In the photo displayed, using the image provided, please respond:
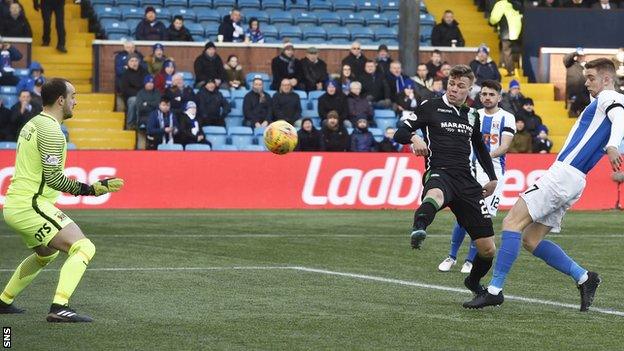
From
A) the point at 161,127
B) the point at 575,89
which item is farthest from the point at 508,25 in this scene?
the point at 161,127

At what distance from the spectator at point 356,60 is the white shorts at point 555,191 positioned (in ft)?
59.9

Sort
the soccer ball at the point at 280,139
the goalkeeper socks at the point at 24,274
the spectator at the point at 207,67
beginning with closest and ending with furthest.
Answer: the goalkeeper socks at the point at 24,274, the soccer ball at the point at 280,139, the spectator at the point at 207,67

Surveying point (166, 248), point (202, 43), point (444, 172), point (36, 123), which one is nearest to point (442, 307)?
point (444, 172)

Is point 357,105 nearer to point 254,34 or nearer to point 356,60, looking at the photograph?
point 356,60

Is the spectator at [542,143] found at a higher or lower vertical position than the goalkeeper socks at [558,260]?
lower

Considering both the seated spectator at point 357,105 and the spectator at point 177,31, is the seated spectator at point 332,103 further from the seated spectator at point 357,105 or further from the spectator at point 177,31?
the spectator at point 177,31

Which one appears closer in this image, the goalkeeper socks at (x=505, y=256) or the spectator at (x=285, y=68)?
the goalkeeper socks at (x=505, y=256)

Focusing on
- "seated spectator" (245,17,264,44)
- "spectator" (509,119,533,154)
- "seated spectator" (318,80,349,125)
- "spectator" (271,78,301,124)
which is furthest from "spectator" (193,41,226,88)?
"spectator" (509,119,533,154)

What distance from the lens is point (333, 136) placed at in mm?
27125

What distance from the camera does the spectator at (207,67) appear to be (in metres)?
28.6

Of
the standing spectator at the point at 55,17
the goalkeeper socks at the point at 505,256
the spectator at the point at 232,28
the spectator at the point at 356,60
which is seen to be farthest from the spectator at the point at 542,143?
the goalkeeper socks at the point at 505,256

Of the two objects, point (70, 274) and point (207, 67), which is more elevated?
point (70, 274)

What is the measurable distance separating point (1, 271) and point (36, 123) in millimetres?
4412

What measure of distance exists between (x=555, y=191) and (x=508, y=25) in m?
22.1
